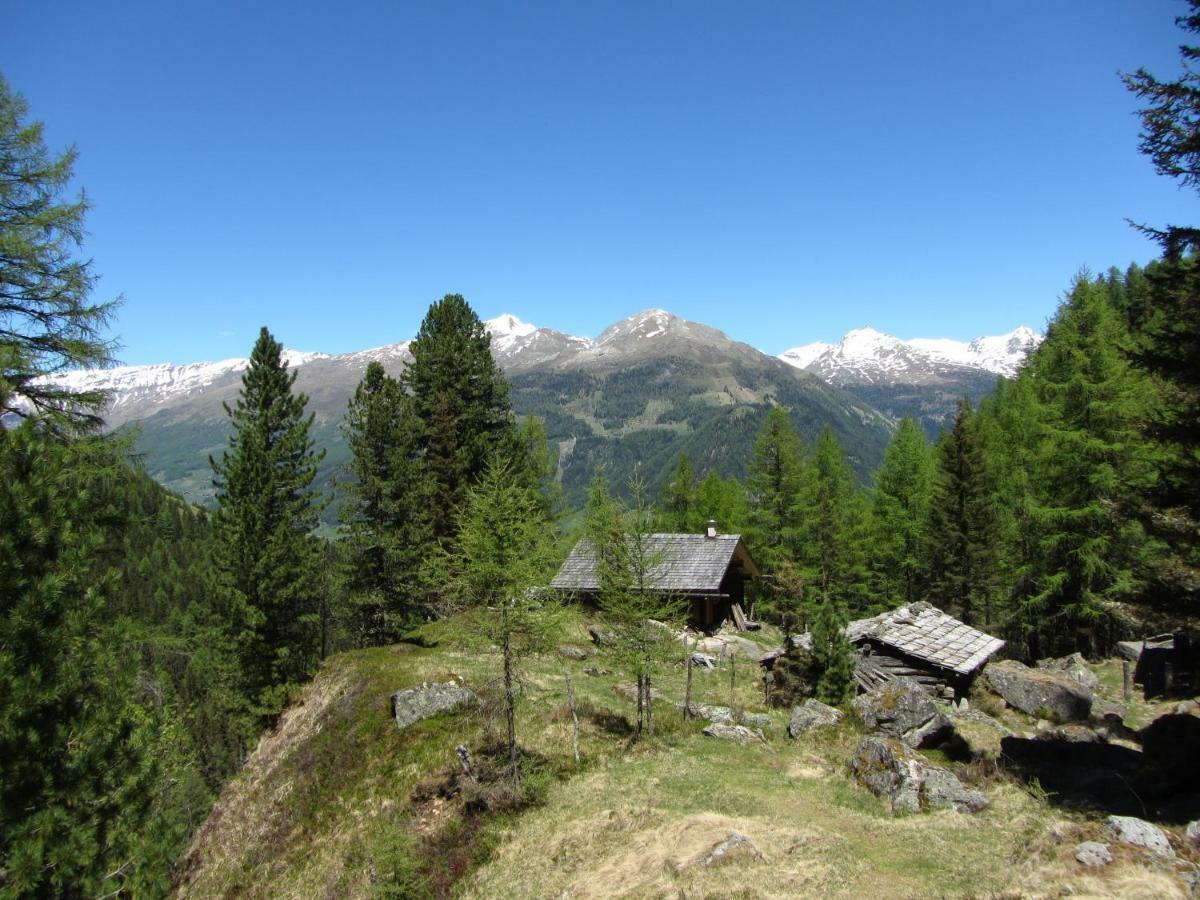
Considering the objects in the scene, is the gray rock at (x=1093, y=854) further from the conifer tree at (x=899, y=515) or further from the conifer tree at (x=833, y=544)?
the conifer tree at (x=899, y=515)

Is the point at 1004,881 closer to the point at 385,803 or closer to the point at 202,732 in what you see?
the point at 385,803

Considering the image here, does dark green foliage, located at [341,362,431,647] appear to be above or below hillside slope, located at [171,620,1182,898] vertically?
above

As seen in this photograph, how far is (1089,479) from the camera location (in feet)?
99.5

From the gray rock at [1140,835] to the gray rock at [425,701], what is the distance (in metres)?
18.9

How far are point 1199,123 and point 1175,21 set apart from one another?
2.30 meters

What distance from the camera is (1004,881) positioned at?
11672 mm

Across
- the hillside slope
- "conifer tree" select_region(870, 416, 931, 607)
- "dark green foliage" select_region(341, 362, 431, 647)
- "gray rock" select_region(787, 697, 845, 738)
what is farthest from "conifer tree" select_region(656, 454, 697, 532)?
"gray rock" select_region(787, 697, 845, 738)

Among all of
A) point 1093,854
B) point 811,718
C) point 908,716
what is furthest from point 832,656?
point 1093,854

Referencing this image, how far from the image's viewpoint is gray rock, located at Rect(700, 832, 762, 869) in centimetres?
1365

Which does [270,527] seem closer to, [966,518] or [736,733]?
[736,733]

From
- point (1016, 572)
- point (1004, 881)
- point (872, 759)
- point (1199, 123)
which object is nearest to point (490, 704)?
point (872, 759)

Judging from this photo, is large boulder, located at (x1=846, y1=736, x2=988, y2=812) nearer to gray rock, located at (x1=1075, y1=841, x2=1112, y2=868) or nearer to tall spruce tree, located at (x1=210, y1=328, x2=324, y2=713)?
gray rock, located at (x1=1075, y1=841, x2=1112, y2=868)

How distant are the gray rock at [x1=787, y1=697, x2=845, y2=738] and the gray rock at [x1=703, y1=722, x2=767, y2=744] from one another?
3.82 ft

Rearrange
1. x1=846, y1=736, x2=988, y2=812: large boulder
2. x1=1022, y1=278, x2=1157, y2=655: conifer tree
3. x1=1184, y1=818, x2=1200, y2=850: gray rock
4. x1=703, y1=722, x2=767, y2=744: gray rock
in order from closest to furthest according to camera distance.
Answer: x1=1184, y1=818, x2=1200, y2=850: gray rock
x1=846, y1=736, x2=988, y2=812: large boulder
x1=703, y1=722, x2=767, y2=744: gray rock
x1=1022, y1=278, x2=1157, y2=655: conifer tree
